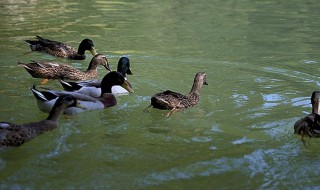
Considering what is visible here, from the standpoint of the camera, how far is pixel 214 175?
6637 mm

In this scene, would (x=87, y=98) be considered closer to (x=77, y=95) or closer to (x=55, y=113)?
(x=77, y=95)

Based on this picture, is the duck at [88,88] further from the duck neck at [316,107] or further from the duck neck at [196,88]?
the duck neck at [316,107]

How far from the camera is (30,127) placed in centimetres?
765

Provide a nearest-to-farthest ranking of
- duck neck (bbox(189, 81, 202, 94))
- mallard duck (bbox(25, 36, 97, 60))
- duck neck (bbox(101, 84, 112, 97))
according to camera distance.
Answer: duck neck (bbox(189, 81, 202, 94)), duck neck (bbox(101, 84, 112, 97)), mallard duck (bbox(25, 36, 97, 60))

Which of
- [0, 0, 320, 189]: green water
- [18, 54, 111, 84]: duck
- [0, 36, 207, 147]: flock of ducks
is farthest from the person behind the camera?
[18, 54, 111, 84]: duck

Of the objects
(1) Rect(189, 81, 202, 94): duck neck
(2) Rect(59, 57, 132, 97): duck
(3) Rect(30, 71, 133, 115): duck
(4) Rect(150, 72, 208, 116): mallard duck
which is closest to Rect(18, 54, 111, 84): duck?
(2) Rect(59, 57, 132, 97): duck

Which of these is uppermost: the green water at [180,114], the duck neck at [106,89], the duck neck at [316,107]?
the duck neck at [316,107]

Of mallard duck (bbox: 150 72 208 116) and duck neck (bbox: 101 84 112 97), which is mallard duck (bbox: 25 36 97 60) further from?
mallard duck (bbox: 150 72 208 116)

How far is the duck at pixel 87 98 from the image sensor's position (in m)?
8.80

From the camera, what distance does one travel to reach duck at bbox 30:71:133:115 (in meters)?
8.80

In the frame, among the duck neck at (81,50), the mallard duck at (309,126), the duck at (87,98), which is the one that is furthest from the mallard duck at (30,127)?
the duck neck at (81,50)

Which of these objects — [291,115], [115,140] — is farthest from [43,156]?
[291,115]

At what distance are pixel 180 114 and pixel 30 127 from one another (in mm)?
2687

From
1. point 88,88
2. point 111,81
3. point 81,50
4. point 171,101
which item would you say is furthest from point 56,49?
point 171,101
